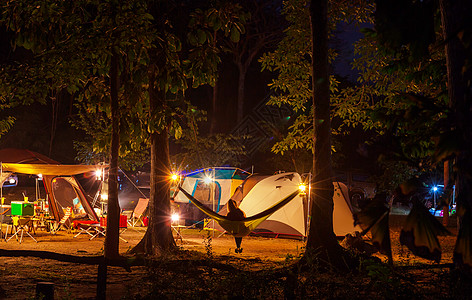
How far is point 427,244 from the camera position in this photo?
2.61 meters

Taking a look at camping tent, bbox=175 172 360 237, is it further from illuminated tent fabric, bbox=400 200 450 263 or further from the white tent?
illuminated tent fabric, bbox=400 200 450 263

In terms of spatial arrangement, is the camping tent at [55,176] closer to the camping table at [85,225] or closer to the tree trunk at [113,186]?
the camping table at [85,225]

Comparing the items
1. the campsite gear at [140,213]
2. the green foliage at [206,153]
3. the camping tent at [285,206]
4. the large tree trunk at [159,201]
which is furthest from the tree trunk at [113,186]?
the green foliage at [206,153]

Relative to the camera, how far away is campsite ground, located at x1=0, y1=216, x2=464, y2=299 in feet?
13.6

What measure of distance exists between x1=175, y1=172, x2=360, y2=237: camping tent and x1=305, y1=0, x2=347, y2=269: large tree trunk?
4.82 meters

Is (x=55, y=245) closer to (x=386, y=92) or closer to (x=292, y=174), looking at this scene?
(x=292, y=174)

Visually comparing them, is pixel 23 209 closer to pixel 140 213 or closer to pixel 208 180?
pixel 140 213

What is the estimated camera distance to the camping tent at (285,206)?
12.4m

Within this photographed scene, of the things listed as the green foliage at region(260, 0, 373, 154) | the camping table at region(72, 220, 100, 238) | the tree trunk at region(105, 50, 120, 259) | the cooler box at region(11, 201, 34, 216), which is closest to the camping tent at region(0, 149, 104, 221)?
the camping table at region(72, 220, 100, 238)

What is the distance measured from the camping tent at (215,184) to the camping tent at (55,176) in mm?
3288

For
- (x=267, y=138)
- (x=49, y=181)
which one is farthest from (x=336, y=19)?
(x=267, y=138)

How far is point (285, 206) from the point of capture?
12664 mm

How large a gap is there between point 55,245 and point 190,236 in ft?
12.5

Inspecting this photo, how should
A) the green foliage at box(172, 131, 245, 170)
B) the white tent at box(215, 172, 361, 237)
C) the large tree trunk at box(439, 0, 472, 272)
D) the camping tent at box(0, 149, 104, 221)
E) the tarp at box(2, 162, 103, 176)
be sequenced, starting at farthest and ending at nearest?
the green foliage at box(172, 131, 245, 170)
the white tent at box(215, 172, 361, 237)
the camping tent at box(0, 149, 104, 221)
the tarp at box(2, 162, 103, 176)
the large tree trunk at box(439, 0, 472, 272)
